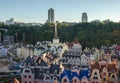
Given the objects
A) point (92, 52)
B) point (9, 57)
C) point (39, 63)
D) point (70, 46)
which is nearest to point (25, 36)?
point (9, 57)

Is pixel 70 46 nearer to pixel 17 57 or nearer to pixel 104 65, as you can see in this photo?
pixel 17 57

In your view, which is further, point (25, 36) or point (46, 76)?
point (25, 36)

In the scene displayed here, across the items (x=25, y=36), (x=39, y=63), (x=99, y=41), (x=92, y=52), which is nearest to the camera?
(x=39, y=63)

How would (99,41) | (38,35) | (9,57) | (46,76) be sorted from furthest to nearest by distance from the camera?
(38,35), (99,41), (9,57), (46,76)

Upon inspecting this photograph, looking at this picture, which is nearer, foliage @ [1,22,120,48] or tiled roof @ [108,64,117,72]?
tiled roof @ [108,64,117,72]

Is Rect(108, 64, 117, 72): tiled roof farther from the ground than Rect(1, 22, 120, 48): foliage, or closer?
closer

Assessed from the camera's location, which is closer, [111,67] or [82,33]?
[111,67]

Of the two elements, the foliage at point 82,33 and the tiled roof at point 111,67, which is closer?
the tiled roof at point 111,67

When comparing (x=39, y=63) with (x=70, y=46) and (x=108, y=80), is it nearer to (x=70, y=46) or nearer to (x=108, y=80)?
(x=108, y=80)

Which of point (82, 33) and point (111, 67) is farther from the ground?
point (82, 33)

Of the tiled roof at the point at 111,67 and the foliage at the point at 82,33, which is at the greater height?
the foliage at the point at 82,33
